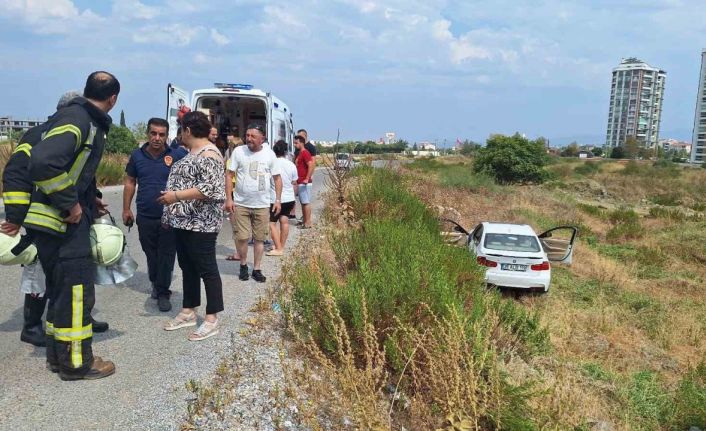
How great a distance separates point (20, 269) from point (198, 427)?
4828mm

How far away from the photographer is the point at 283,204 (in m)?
7.84

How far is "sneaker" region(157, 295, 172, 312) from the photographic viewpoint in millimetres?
5148

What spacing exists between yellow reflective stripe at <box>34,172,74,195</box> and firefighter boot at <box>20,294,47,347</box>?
1.39 m

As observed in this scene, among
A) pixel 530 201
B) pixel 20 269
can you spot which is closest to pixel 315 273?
pixel 20 269

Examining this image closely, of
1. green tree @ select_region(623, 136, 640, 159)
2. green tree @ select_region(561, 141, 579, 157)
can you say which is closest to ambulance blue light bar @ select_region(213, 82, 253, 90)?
green tree @ select_region(623, 136, 640, 159)

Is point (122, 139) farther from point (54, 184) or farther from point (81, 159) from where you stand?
point (54, 184)

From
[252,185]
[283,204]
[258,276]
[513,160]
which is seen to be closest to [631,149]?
[513,160]

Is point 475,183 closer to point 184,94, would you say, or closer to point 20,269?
point 184,94

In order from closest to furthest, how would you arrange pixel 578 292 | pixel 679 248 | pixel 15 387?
pixel 15 387, pixel 578 292, pixel 679 248

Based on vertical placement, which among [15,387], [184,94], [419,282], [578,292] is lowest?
[578,292]

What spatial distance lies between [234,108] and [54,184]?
10369 mm

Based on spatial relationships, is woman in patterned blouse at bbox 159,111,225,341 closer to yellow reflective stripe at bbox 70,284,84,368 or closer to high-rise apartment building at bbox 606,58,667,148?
yellow reflective stripe at bbox 70,284,84,368

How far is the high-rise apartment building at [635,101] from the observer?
133 metres

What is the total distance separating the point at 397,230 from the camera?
272 inches
